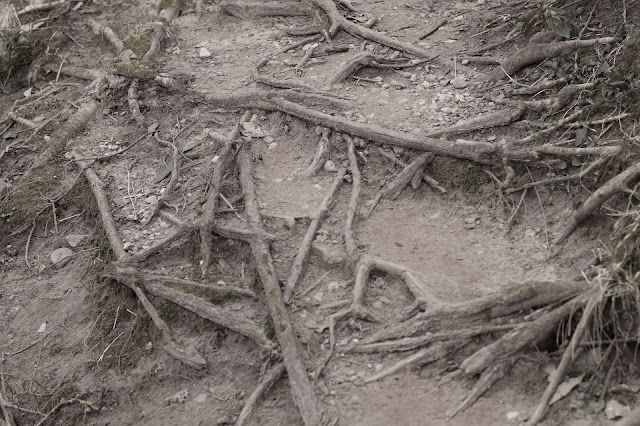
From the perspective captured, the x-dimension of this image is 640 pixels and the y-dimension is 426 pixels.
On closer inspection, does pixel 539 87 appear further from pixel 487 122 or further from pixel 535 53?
pixel 487 122

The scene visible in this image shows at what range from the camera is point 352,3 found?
27.6ft

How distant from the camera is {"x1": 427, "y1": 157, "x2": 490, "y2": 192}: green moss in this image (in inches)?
228

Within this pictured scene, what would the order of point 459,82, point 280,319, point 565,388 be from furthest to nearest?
point 459,82 < point 280,319 < point 565,388

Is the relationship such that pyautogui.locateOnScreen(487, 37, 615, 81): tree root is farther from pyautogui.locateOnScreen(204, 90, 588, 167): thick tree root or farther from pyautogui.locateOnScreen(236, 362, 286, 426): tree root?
pyautogui.locateOnScreen(236, 362, 286, 426): tree root

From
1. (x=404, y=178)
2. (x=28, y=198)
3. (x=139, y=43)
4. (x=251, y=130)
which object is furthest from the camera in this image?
(x=139, y=43)

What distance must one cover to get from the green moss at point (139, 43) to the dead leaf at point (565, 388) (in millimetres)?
5904

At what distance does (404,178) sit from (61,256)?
3104mm

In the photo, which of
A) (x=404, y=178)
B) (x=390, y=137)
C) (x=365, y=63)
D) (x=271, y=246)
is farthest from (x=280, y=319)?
(x=365, y=63)

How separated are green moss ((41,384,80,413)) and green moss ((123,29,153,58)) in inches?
161

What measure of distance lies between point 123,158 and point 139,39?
1.92 metres

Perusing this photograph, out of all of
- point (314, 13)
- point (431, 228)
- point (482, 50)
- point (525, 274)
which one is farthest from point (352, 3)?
point (525, 274)

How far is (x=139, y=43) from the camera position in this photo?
8.49 m

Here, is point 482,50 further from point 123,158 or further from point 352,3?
point 123,158

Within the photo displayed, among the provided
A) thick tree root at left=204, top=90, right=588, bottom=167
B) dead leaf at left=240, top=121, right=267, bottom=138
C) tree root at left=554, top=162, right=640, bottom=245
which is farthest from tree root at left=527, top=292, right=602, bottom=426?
dead leaf at left=240, top=121, right=267, bottom=138
